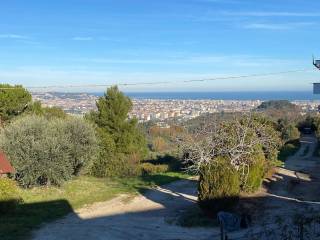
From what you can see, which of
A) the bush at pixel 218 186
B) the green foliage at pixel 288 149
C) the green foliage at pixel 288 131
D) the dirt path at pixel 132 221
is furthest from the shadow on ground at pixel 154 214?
the green foliage at pixel 288 131

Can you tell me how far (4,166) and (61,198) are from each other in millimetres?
3123

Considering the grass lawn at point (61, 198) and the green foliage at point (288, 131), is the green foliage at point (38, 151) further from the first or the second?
the green foliage at point (288, 131)

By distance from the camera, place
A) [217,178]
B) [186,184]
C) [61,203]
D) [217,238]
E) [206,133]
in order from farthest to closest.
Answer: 1. [186,184]
2. [206,133]
3. [61,203]
4. [217,178]
5. [217,238]

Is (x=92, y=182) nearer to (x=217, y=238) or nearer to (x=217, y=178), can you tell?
(x=217, y=178)

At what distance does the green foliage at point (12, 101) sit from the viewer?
34406mm

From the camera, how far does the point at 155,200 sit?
71.8 ft

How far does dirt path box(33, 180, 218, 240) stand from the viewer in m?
15.6

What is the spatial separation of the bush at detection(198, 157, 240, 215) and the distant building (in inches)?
392

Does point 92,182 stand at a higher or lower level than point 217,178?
lower

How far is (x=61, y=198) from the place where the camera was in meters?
22.2

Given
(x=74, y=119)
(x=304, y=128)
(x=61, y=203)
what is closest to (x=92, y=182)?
(x=74, y=119)

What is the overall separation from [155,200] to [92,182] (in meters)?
6.30

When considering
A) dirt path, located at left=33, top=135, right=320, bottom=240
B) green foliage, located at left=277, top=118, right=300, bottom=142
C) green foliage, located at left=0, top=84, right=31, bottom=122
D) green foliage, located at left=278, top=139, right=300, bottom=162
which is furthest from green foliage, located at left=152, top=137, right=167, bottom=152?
dirt path, located at left=33, top=135, right=320, bottom=240

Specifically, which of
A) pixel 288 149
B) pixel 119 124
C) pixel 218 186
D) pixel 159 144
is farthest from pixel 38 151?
pixel 159 144
